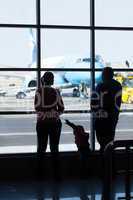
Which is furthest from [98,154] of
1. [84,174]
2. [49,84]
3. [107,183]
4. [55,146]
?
[107,183]

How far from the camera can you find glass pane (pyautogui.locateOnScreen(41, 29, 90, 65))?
8.16 meters

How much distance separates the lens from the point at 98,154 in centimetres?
814

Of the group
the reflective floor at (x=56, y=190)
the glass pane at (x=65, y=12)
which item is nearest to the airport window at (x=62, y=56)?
the glass pane at (x=65, y=12)

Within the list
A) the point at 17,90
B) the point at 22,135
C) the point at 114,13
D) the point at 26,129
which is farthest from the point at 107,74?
the point at 22,135

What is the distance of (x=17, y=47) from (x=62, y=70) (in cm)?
85

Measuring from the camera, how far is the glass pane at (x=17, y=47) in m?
7.99

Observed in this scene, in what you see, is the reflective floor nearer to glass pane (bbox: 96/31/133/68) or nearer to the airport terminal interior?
the airport terminal interior

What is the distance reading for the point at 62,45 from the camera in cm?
823

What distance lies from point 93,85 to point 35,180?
1.92 m

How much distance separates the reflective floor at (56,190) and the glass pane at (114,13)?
8.76ft

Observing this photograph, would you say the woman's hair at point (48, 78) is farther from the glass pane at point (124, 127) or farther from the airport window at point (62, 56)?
the glass pane at point (124, 127)

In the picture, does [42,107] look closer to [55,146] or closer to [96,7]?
[55,146]

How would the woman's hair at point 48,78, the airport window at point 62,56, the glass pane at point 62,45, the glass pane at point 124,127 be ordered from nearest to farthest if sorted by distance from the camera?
the woman's hair at point 48,78
the airport window at point 62,56
the glass pane at point 62,45
the glass pane at point 124,127

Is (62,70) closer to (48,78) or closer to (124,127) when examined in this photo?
(48,78)
